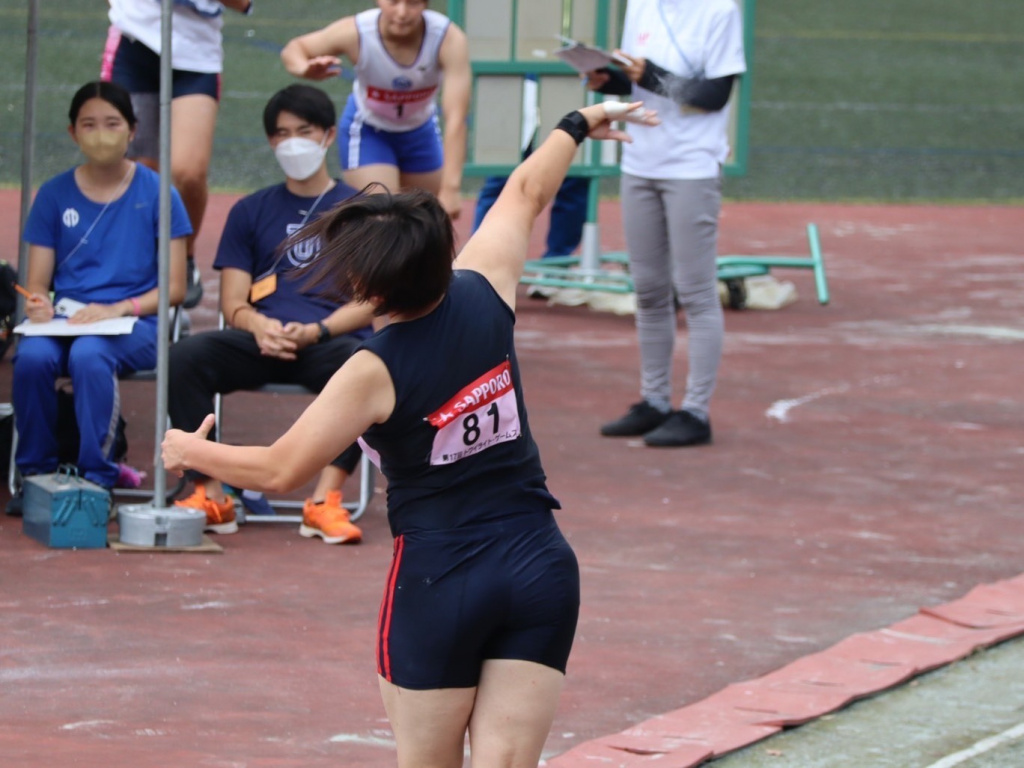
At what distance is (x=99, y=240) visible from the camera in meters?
6.97

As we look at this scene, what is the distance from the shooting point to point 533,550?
11.7 ft

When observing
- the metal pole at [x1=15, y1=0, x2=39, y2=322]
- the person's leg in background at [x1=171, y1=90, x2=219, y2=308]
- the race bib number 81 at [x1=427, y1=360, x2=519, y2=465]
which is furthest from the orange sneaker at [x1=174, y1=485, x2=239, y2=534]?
the race bib number 81 at [x1=427, y1=360, x2=519, y2=465]

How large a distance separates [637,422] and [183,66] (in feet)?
8.03

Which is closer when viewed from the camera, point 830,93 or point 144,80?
point 144,80

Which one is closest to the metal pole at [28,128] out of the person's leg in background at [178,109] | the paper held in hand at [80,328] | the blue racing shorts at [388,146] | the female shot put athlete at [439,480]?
the paper held in hand at [80,328]

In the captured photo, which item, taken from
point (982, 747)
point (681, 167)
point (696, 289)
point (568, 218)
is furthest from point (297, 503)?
point (568, 218)

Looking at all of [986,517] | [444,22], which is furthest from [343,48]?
[986,517]

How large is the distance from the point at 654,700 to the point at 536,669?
1525 millimetres

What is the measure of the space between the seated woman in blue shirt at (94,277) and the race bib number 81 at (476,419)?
333 cm

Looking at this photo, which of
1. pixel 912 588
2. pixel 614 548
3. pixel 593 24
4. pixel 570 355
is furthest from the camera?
pixel 593 24

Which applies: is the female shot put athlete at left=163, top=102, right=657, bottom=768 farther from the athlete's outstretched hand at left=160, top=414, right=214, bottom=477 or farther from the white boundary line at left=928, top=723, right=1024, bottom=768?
the white boundary line at left=928, top=723, right=1024, bottom=768

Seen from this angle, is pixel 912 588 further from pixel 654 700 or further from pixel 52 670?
pixel 52 670

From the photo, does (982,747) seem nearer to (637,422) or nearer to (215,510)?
(215,510)

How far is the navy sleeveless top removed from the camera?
349cm
